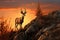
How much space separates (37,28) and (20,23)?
2900 millimetres

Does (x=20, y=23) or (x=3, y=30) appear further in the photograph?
(x=20, y=23)

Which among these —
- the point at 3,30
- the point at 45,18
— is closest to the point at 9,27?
the point at 3,30

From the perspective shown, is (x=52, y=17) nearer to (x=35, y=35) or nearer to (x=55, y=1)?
(x=35, y=35)

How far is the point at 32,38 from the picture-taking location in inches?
255

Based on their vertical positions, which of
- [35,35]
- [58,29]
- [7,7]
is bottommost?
[7,7]

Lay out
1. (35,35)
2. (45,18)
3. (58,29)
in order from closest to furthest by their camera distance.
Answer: (58,29)
(35,35)
(45,18)

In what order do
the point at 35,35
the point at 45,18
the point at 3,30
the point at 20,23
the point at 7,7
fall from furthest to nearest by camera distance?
the point at 7,7, the point at 20,23, the point at 3,30, the point at 45,18, the point at 35,35

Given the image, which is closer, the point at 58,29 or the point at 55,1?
the point at 58,29

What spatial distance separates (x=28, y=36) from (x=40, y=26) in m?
0.37

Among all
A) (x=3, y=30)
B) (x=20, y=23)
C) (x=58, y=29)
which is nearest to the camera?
(x=58, y=29)

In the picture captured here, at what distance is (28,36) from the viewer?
667 centimetres

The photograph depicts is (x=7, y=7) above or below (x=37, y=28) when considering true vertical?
below

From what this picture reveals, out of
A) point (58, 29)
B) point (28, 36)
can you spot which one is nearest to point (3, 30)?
point (28, 36)

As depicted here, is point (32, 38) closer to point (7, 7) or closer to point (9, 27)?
point (9, 27)
